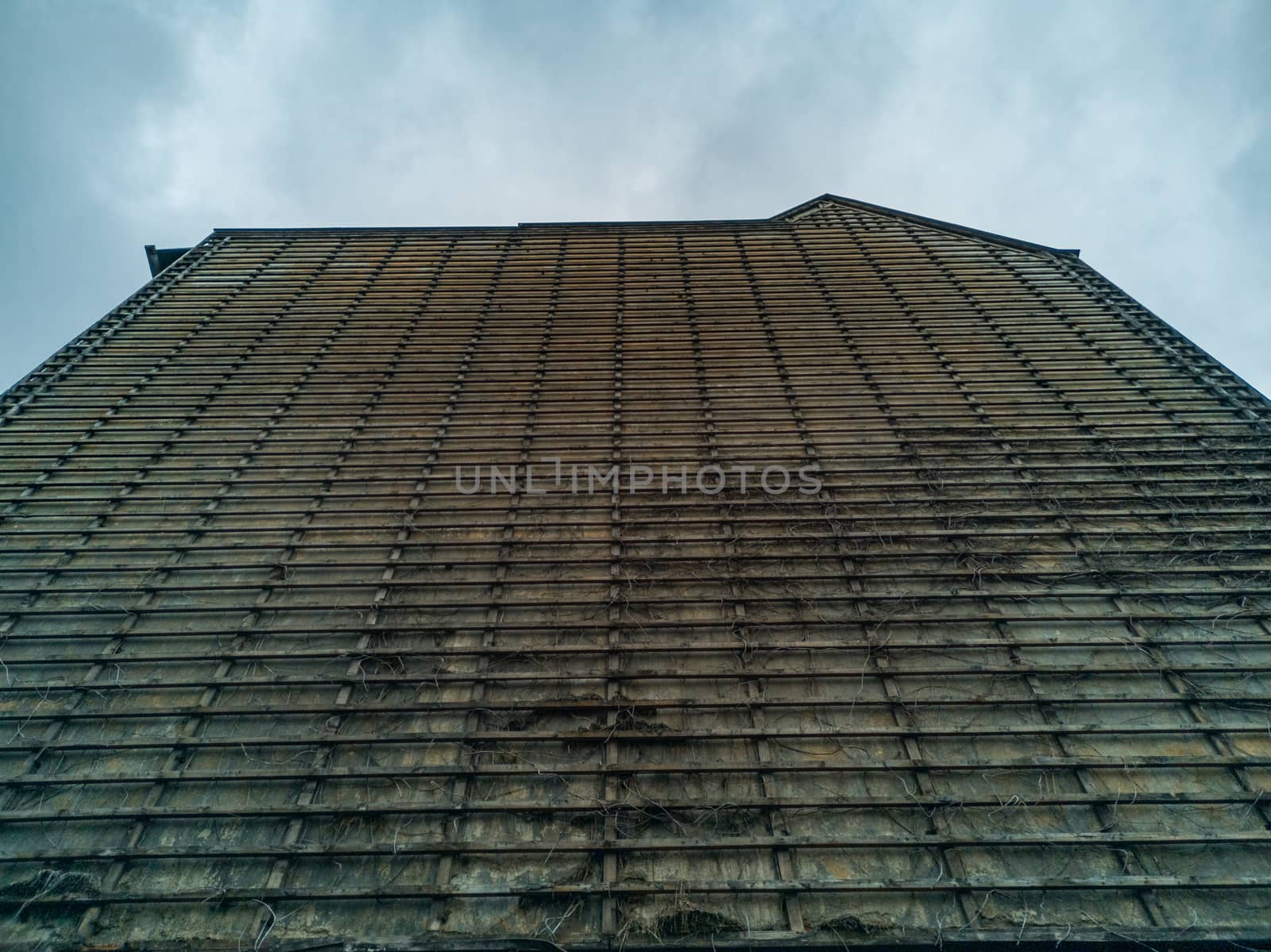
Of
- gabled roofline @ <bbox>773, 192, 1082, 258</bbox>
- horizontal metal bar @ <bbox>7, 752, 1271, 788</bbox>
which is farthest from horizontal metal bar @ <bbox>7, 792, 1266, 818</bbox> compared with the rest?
gabled roofline @ <bbox>773, 192, 1082, 258</bbox>

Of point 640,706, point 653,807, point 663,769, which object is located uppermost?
point 640,706

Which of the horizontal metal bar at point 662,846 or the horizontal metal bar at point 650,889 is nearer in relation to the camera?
the horizontal metal bar at point 650,889

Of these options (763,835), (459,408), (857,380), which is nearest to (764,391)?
(857,380)

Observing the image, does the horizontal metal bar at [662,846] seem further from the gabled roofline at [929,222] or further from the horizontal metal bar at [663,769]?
the gabled roofline at [929,222]

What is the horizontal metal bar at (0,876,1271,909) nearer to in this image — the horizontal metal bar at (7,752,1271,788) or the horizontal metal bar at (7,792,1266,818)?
the horizontal metal bar at (7,792,1266,818)

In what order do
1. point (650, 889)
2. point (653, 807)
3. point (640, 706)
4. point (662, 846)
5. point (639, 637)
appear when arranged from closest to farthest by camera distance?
point (650, 889)
point (662, 846)
point (653, 807)
point (640, 706)
point (639, 637)

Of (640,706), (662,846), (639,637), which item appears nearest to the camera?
(662,846)

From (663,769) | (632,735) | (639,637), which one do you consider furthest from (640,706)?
(639,637)

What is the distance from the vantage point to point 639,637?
4.19m

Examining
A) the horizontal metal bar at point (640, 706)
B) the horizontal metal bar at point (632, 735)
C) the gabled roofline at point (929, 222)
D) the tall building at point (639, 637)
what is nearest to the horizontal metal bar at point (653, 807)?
the tall building at point (639, 637)

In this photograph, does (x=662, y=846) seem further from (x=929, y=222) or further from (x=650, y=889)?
(x=929, y=222)

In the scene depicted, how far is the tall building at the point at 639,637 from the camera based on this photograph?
3100 millimetres

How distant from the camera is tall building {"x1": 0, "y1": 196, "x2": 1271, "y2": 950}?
10.2 feet

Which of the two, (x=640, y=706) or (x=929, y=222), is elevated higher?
(x=929, y=222)
